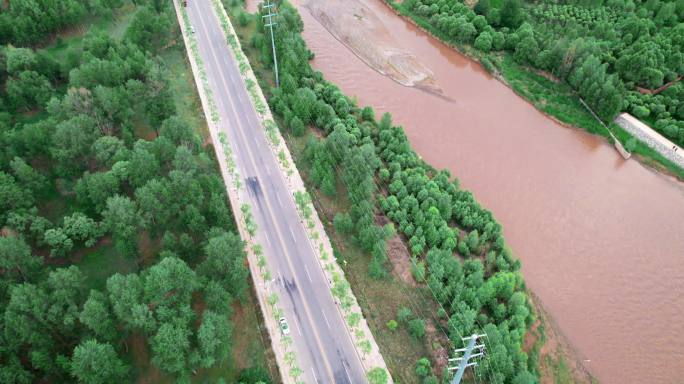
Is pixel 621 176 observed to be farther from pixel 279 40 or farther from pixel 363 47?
pixel 279 40

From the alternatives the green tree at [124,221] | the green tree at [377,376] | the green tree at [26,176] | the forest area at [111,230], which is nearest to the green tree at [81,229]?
the forest area at [111,230]

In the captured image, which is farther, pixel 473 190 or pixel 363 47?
pixel 363 47

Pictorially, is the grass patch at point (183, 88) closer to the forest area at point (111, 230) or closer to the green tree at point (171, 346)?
the forest area at point (111, 230)

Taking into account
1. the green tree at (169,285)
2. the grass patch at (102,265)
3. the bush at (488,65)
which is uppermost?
the bush at (488,65)

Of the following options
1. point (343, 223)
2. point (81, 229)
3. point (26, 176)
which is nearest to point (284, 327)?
point (343, 223)

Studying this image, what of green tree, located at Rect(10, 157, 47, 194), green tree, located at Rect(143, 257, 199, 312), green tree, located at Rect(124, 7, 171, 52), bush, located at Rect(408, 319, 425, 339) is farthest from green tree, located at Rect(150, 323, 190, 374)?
green tree, located at Rect(124, 7, 171, 52)

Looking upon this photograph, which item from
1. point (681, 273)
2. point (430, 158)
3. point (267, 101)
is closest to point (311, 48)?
point (267, 101)
